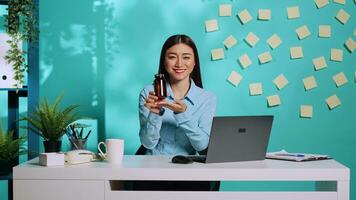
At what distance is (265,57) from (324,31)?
18.1 inches

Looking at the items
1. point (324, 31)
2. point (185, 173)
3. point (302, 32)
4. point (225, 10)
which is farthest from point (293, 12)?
point (185, 173)

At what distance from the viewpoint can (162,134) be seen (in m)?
3.11

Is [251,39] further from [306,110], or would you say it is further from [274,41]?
[306,110]

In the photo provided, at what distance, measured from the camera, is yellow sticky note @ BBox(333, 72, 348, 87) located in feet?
12.2

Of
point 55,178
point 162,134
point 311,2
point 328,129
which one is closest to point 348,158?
point 328,129

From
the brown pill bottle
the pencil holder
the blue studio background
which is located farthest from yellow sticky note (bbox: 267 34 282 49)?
the pencil holder

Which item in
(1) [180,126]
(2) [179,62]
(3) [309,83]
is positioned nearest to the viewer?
(1) [180,126]

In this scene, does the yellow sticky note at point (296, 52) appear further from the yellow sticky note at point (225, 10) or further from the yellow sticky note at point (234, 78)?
the yellow sticky note at point (225, 10)

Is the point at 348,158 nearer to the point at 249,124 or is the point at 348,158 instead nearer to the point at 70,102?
the point at 249,124

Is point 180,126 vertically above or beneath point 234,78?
beneath

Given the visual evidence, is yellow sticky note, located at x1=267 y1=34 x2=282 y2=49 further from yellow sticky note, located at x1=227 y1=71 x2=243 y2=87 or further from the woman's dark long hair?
the woman's dark long hair

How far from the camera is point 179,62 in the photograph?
325 cm

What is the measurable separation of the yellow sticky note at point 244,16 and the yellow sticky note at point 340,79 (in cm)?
74

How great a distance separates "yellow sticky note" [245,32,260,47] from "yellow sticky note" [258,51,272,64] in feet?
0.31
